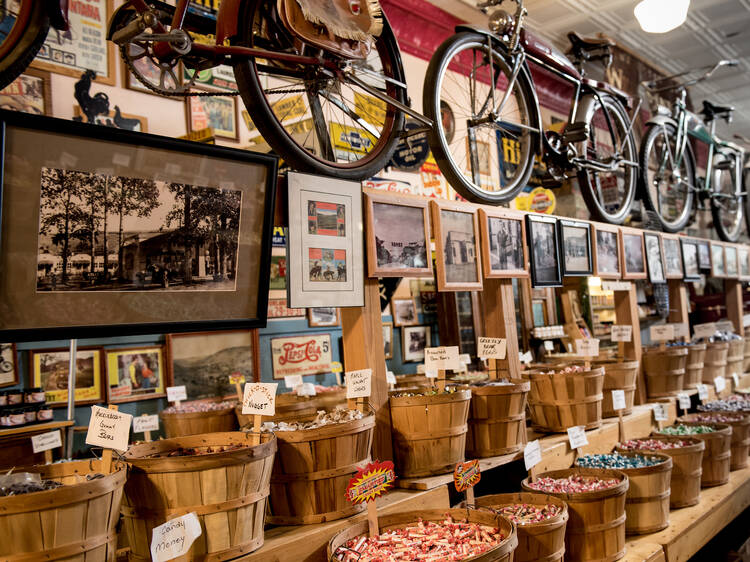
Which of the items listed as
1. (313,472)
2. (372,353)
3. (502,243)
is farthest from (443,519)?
(502,243)

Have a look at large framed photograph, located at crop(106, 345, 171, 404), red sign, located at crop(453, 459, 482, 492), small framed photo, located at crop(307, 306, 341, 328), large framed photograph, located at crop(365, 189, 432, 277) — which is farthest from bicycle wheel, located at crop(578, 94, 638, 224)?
large framed photograph, located at crop(106, 345, 171, 404)

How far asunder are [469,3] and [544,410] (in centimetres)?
532

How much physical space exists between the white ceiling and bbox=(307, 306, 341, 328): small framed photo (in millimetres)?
3860

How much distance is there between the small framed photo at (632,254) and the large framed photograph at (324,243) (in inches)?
119

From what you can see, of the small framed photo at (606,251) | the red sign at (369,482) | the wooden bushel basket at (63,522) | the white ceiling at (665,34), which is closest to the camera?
the wooden bushel basket at (63,522)

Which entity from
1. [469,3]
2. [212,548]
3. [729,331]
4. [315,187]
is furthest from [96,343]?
[729,331]

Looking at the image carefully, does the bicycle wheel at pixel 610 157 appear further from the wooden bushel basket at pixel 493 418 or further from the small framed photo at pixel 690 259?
the wooden bushel basket at pixel 493 418

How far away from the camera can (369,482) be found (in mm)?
2244

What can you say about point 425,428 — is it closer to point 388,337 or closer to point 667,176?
point 388,337

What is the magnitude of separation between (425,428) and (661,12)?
14.6ft

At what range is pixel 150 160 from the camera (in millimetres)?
2205

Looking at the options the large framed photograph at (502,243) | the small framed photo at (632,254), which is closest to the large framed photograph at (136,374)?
the large framed photograph at (502,243)

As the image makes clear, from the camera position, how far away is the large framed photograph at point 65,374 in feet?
15.2

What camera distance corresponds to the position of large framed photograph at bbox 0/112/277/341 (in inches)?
75.9
